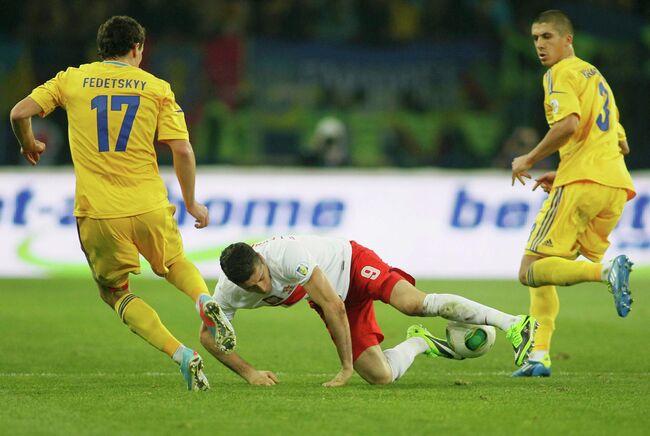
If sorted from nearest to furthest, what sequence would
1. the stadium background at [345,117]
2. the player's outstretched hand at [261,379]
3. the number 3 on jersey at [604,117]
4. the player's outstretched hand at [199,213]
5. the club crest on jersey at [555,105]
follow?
the player's outstretched hand at [199,213]
the player's outstretched hand at [261,379]
the club crest on jersey at [555,105]
the number 3 on jersey at [604,117]
the stadium background at [345,117]

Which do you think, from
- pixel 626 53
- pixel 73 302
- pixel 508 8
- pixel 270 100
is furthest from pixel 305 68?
pixel 73 302

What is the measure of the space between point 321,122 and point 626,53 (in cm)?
507

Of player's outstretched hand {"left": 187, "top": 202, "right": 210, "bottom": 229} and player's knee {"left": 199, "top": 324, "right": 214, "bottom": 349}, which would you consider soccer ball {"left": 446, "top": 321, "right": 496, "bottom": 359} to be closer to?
player's knee {"left": 199, "top": 324, "right": 214, "bottom": 349}

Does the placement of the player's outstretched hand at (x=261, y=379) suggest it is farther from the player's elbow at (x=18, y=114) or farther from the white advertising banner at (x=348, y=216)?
the white advertising banner at (x=348, y=216)

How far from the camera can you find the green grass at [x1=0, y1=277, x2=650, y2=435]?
5738mm

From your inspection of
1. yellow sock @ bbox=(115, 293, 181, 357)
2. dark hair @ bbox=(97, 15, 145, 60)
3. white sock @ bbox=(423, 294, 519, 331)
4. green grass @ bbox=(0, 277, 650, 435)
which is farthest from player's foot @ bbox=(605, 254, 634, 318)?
dark hair @ bbox=(97, 15, 145, 60)

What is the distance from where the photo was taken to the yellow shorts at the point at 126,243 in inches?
278

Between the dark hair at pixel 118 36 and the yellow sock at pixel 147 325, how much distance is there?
1.48 metres

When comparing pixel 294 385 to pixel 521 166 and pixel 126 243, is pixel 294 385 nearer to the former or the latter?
pixel 126 243

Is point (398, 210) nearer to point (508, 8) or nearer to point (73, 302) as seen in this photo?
point (73, 302)

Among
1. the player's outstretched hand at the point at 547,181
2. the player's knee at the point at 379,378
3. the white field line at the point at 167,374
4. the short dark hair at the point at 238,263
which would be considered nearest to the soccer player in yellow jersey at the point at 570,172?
the player's outstretched hand at the point at 547,181

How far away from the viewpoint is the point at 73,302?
12.8 metres

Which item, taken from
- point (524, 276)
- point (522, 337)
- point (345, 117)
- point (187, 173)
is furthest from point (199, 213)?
point (345, 117)

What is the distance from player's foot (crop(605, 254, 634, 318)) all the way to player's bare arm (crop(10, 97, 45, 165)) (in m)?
3.50
